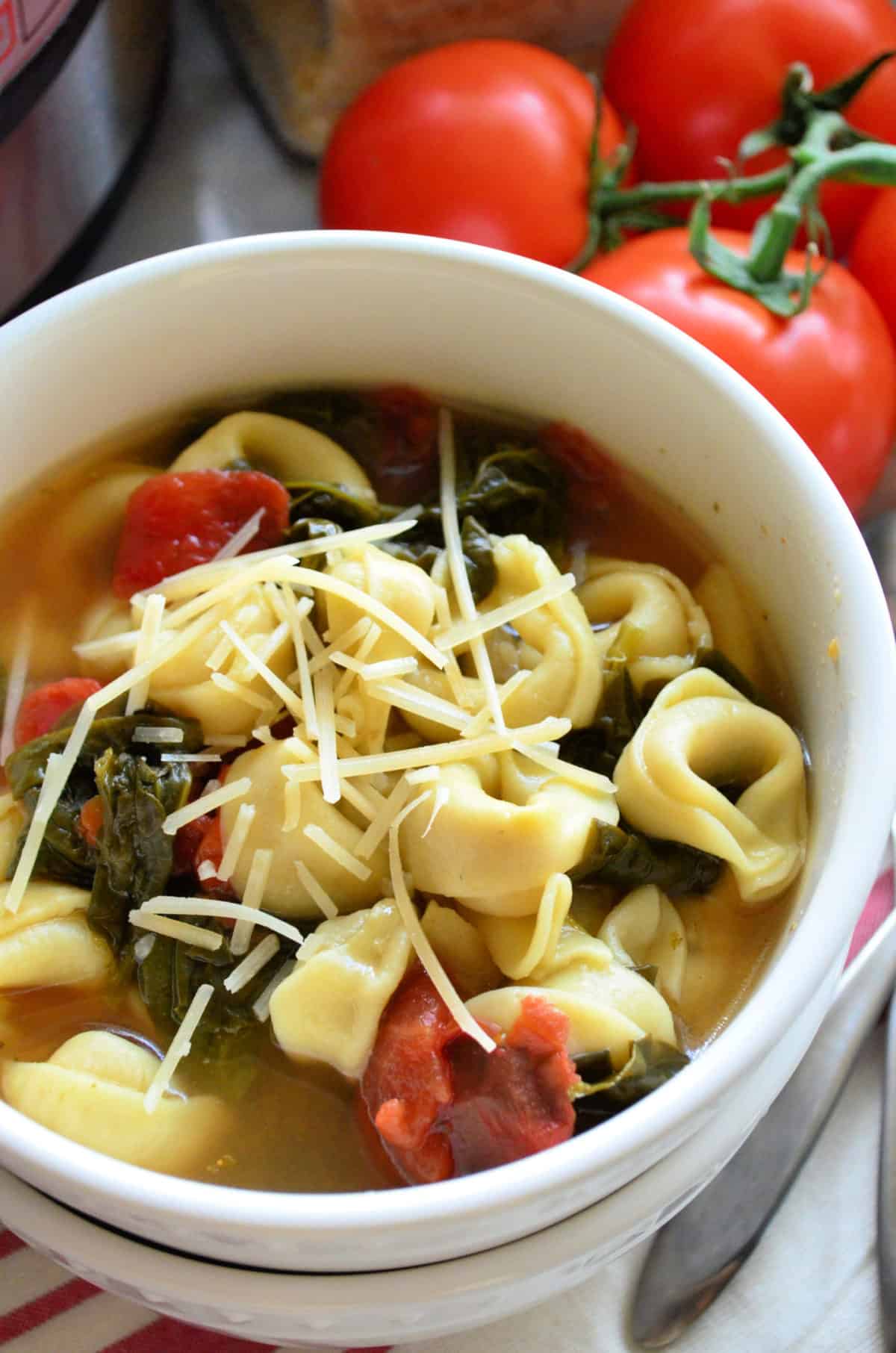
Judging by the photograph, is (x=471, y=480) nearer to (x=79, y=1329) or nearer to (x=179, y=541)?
(x=179, y=541)

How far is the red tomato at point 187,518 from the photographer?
5.67 feet

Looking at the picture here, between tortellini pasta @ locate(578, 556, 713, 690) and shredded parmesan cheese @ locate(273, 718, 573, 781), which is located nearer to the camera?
shredded parmesan cheese @ locate(273, 718, 573, 781)

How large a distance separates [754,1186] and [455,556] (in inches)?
33.8

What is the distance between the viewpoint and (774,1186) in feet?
5.59

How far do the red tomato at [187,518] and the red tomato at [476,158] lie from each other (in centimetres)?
78

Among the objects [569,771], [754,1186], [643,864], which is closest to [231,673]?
[569,771]

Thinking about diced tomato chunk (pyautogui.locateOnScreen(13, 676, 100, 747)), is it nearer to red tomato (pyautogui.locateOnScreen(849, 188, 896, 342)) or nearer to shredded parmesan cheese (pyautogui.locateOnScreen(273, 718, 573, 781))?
shredded parmesan cheese (pyautogui.locateOnScreen(273, 718, 573, 781))

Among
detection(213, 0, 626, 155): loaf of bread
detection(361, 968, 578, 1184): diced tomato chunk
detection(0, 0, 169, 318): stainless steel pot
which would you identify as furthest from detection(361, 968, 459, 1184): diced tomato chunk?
detection(213, 0, 626, 155): loaf of bread

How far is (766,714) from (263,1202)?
31.5 inches

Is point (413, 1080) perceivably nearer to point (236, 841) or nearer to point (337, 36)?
point (236, 841)

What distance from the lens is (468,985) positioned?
1482 mm

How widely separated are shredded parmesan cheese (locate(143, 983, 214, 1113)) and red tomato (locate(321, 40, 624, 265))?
141 cm

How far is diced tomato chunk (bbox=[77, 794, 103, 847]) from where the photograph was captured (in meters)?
1.52

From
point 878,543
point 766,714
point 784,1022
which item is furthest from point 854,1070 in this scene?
point 878,543
